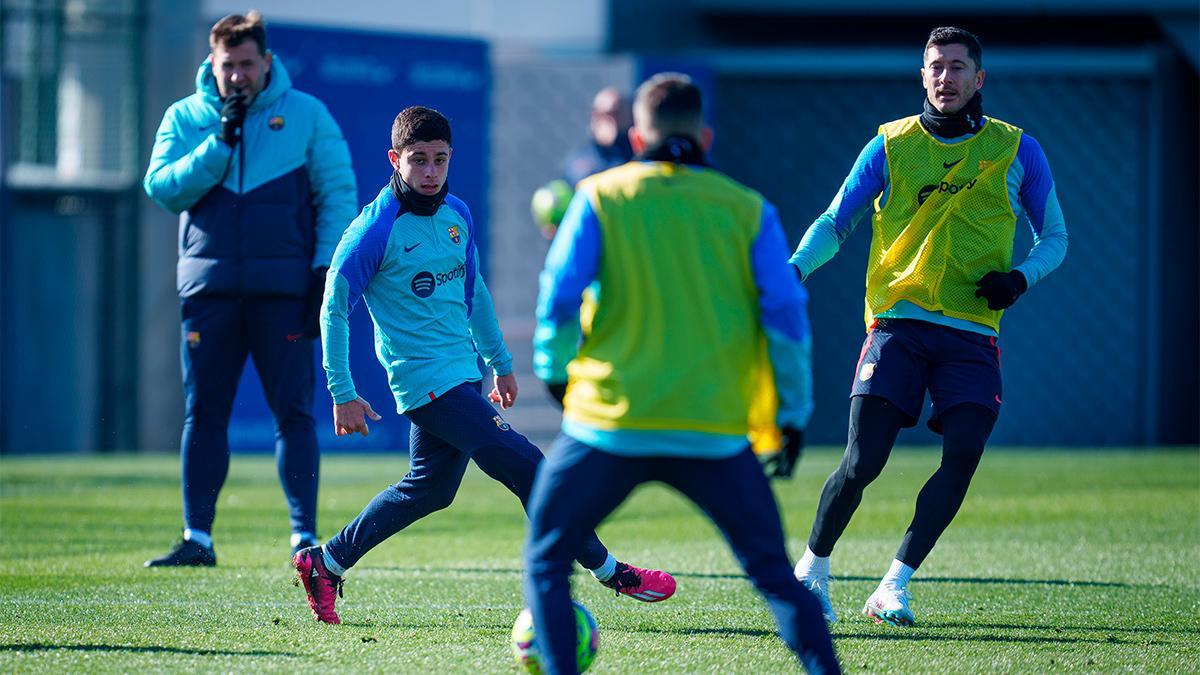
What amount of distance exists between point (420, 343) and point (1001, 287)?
191 cm

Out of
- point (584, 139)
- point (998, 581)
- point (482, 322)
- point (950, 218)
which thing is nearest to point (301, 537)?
point (482, 322)

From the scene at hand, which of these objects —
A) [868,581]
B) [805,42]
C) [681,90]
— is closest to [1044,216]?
[868,581]

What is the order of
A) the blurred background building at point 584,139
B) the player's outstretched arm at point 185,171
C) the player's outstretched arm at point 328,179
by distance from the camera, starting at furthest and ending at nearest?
1. the blurred background building at point 584,139
2. the player's outstretched arm at point 328,179
3. the player's outstretched arm at point 185,171

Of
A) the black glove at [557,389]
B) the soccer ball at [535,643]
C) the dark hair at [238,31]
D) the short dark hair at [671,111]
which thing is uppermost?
the dark hair at [238,31]

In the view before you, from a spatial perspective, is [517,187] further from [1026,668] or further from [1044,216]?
[1026,668]

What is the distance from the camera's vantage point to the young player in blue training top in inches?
216

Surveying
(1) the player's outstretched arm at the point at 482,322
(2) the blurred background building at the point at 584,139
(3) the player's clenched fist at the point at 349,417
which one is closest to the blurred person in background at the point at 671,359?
(3) the player's clenched fist at the point at 349,417

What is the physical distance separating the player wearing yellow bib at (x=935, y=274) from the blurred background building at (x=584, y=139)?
31.4 feet

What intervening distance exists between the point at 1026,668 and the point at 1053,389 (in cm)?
1245

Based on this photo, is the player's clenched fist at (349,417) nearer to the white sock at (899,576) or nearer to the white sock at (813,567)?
the white sock at (813,567)

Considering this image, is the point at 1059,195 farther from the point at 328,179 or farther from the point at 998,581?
the point at 328,179

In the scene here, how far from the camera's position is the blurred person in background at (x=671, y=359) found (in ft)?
13.4

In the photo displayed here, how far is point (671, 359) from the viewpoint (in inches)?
160

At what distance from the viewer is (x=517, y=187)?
53.5ft
